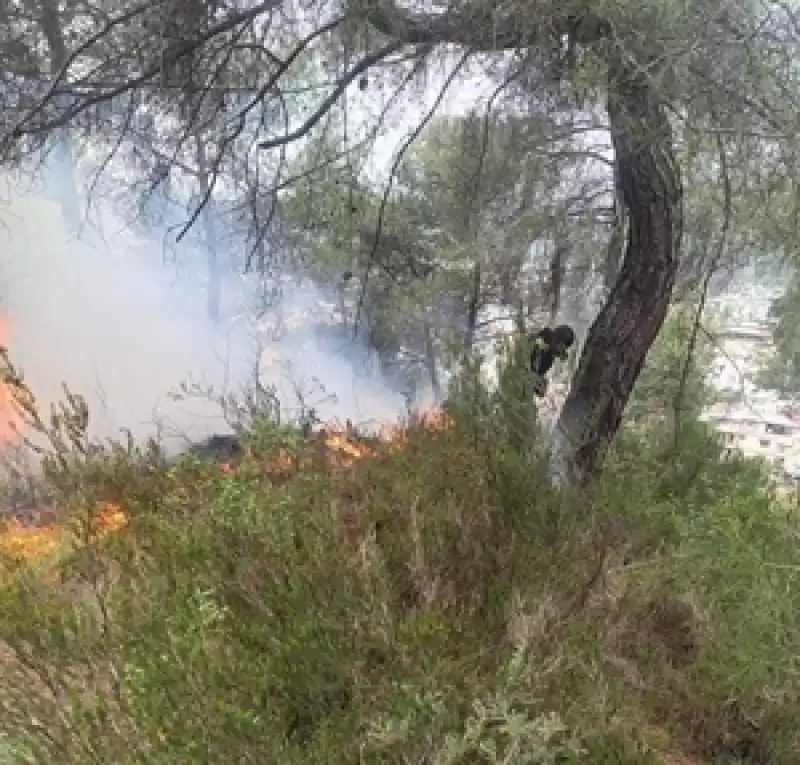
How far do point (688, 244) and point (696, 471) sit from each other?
1394mm

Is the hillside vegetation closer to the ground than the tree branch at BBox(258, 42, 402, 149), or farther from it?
closer to the ground

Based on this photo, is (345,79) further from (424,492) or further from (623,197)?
(424,492)

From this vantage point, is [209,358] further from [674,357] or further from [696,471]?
[696,471]

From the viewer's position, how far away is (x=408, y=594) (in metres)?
2.64

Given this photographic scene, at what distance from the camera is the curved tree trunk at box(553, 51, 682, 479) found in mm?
4367

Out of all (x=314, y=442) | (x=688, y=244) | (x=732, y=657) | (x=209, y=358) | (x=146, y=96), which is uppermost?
(x=209, y=358)

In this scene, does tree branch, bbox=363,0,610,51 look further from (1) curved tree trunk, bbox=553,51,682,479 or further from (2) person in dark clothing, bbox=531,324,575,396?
(2) person in dark clothing, bbox=531,324,575,396

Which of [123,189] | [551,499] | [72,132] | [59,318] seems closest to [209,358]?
[59,318]

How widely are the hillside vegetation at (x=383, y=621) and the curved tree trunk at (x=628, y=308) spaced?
0.93 meters

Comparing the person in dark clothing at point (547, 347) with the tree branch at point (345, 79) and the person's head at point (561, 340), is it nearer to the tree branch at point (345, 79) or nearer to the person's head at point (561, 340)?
the person's head at point (561, 340)

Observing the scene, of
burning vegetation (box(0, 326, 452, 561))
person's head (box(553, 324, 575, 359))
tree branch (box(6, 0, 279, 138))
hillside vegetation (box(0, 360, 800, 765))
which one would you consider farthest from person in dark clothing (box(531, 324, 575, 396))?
tree branch (box(6, 0, 279, 138))

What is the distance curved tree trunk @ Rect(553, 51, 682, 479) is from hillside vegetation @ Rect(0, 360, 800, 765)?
93cm

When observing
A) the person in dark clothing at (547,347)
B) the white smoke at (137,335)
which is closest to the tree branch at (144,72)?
the person in dark clothing at (547,347)

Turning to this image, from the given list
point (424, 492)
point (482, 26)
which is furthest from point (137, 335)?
point (424, 492)
